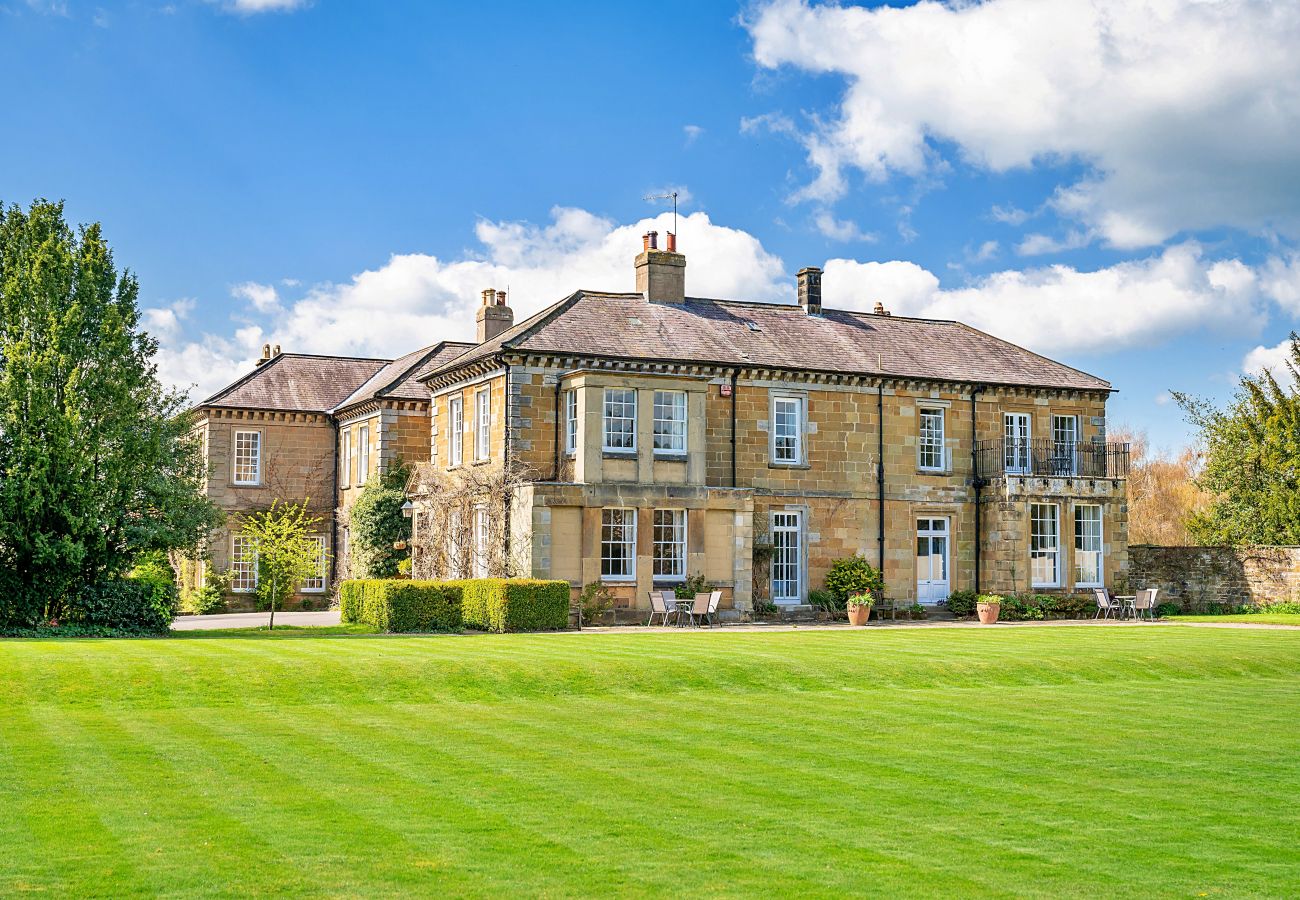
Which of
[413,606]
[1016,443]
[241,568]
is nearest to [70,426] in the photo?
[413,606]

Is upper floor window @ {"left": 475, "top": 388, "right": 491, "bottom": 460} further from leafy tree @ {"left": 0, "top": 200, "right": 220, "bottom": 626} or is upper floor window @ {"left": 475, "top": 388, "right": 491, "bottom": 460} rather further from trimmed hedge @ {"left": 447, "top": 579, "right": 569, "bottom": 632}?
leafy tree @ {"left": 0, "top": 200, "right": 220, "bottom": 626}

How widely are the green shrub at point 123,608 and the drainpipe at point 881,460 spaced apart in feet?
56.0

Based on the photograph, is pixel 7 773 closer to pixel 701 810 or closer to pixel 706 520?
pixel 701 810

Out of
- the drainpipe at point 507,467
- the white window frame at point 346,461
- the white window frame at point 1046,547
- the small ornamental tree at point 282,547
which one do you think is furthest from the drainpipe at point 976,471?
the small ornamental tree at point 282,547

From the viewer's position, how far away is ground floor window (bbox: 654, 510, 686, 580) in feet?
102

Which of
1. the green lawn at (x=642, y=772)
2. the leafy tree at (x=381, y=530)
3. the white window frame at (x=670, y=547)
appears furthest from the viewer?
the leafy tree at (x=381, y=530)

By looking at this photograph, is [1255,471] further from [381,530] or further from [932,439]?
[381,530]

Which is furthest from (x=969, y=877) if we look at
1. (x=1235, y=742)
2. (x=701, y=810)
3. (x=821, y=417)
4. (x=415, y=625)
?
(x=821, y=417)

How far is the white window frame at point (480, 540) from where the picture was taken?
1246 inches

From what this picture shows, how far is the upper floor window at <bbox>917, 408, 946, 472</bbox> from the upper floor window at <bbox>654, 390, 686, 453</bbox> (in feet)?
24.6

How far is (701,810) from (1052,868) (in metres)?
2.63

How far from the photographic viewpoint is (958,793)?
1070 centimetres

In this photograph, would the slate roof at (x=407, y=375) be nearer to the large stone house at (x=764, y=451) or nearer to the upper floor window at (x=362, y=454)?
the upper floor window at (x=362, y=454)

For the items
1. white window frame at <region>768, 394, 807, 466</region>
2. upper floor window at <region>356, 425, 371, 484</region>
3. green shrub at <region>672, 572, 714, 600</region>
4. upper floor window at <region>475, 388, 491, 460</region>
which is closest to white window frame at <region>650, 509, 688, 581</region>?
green shrub at <region>672, 572, 714, 600</region>
